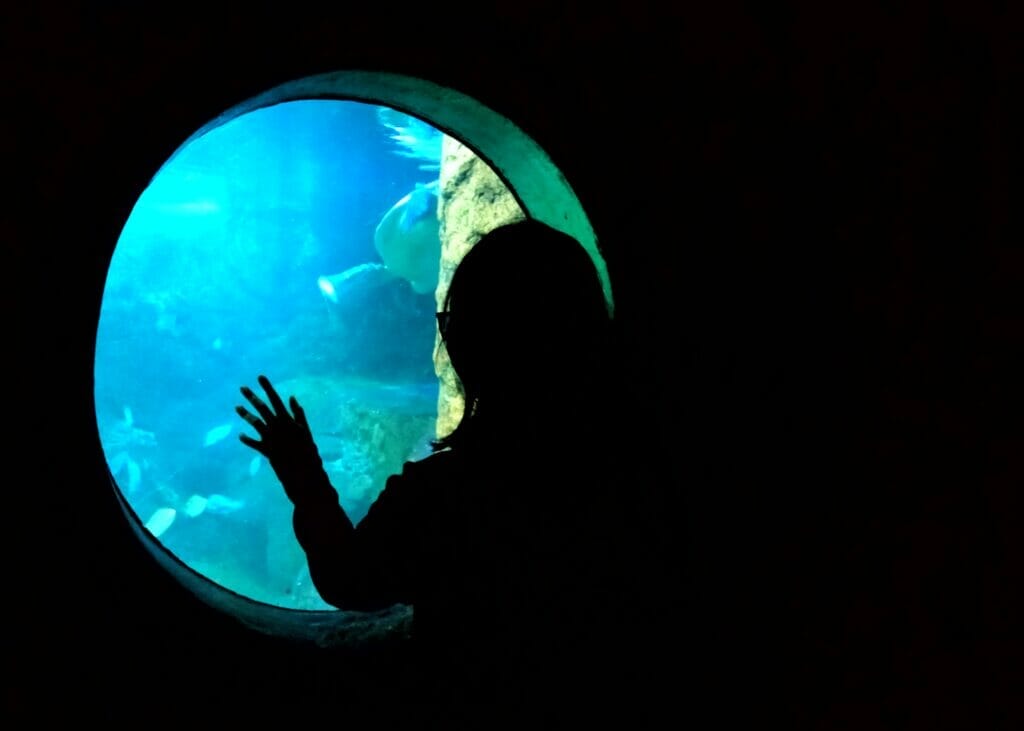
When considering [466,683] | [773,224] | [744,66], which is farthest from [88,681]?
[744,66]

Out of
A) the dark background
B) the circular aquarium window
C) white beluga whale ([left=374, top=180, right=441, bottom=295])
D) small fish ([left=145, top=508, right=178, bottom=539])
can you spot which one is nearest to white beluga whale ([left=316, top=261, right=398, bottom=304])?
the circular aquarium window

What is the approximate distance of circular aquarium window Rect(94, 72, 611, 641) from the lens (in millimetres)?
2133

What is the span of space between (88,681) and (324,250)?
30877mm

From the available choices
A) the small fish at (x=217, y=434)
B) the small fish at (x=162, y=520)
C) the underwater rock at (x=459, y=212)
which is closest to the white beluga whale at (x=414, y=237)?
the underwater rock at (x=459, y=212)

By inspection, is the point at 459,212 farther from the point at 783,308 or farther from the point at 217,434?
the point at 217,434

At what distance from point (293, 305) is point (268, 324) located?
5.16ft

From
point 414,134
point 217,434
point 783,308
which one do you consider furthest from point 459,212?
point 217,434

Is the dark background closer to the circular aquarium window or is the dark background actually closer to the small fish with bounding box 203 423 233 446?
the circular aquarium window

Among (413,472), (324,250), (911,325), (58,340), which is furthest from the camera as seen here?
(324,250)

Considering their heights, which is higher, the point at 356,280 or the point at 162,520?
the point at 356,280

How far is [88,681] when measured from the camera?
Result: 139 cm

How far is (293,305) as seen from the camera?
31.0 metres

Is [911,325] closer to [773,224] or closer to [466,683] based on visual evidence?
[773,224]

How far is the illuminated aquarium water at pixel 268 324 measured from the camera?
57.6ft
